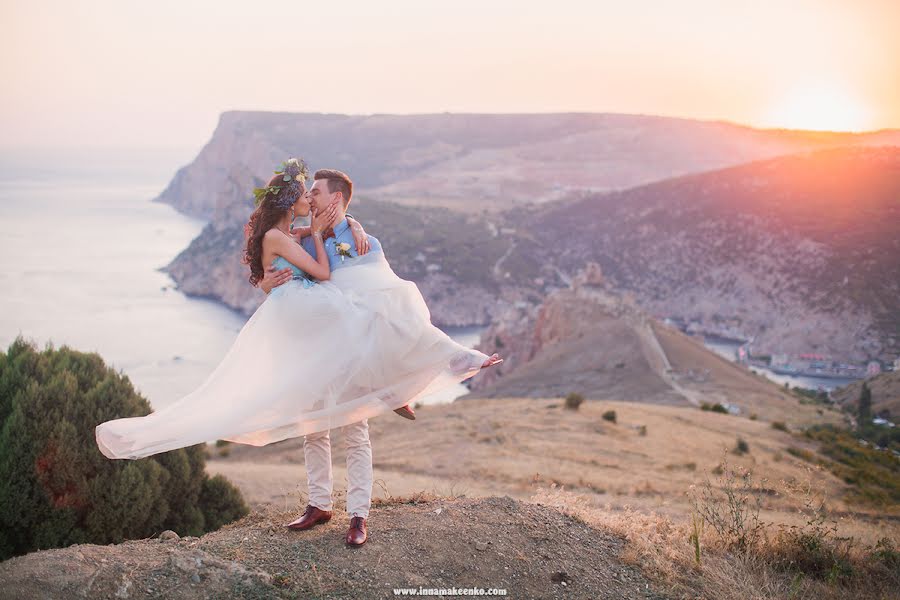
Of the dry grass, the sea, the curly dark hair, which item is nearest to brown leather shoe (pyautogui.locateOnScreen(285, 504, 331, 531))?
the curly dark hair

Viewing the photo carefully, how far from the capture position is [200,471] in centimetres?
804

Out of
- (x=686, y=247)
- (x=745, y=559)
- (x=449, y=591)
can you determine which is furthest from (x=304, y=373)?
(x=686, y=247)

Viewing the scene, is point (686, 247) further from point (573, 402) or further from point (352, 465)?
point (352, 465)

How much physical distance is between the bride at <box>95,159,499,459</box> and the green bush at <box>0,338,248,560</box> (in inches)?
86.2

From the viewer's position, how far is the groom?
4.89 metres

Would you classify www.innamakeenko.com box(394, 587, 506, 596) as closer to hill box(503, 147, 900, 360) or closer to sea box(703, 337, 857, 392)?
sea box(703, 337, 857, 392)

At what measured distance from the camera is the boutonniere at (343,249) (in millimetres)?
4930

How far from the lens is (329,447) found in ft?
16.5

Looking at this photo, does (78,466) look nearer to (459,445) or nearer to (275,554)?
(275,554)

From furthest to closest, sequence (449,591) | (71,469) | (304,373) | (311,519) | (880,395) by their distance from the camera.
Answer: (880,395) → (71,469) → (311,519) → (304,373) → (449,591)

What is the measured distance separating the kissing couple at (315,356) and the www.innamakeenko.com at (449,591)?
0.54 meters

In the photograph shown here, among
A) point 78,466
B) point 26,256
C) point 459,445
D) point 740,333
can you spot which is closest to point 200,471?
point 78,466

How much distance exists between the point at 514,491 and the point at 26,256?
2936 cm

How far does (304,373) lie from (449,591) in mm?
1621
